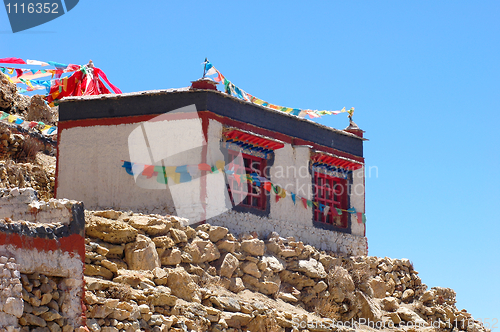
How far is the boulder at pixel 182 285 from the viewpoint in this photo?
15.1 metres

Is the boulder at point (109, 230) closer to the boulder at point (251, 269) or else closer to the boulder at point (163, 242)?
the boulder at point (163, 242)

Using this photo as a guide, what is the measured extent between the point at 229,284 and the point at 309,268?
2964 millimetres

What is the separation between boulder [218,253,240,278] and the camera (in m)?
17.2

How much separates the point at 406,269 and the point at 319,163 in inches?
170

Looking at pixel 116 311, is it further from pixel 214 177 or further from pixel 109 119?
pixel 109 119

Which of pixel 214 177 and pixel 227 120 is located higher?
pixel 227 120

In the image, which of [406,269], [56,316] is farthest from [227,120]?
[56,316]

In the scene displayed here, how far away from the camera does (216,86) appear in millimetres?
19594

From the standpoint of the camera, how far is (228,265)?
17.3 metres

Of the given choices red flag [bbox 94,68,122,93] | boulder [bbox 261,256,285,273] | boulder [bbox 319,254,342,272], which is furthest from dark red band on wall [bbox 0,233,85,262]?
red flag [bbox 94,68,122,93]

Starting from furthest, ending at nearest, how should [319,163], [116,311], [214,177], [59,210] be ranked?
[319,163] → [214,177] → [116,311] → [59,210]

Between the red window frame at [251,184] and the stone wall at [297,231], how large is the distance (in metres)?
0.45

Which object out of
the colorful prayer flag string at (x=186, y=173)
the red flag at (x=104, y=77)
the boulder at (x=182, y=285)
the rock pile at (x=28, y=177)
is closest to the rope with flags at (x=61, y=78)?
the red flag at (x=104, y=77)

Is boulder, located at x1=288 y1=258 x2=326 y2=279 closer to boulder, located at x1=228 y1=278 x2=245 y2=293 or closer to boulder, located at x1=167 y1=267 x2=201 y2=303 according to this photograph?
boulder, located at x1=228 y1=278 x2=245 y2=293
